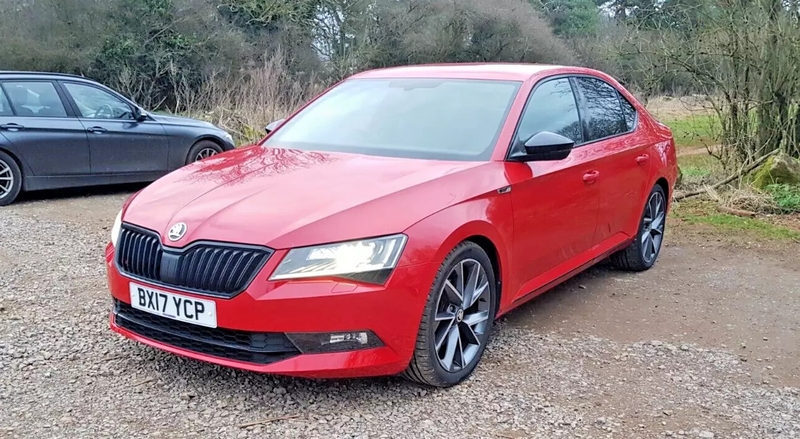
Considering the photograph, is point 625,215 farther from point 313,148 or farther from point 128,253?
point 128,253

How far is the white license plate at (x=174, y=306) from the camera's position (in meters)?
3.27

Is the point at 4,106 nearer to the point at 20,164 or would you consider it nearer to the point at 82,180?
the point at 20,164

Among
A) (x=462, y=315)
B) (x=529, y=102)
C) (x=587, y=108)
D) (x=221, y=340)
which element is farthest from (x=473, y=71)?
(x=221, y=340)

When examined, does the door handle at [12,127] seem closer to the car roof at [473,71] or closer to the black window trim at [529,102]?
the car roof at [473,71]

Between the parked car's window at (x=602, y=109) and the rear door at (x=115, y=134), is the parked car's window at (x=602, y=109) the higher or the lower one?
the higher one

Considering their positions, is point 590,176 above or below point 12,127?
above

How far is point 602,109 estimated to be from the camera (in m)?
5.47

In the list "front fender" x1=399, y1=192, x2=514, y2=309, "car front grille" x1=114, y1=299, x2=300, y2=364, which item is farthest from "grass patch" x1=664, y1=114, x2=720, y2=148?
"car front grille" x1=114, y1=299, x2=300, y2=364

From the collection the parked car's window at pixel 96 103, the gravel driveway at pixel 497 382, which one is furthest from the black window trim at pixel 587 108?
the parked car's window at pixel 96 103

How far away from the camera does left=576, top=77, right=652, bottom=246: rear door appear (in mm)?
5152

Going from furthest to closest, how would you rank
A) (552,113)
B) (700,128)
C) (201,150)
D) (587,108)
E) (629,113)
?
(700,128)
(201,150)
(629,113)
(587,108)
(552,113)

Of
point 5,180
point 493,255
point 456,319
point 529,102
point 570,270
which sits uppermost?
point 529,102

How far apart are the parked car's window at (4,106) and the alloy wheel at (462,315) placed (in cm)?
671

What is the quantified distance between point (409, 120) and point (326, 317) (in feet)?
5.63
